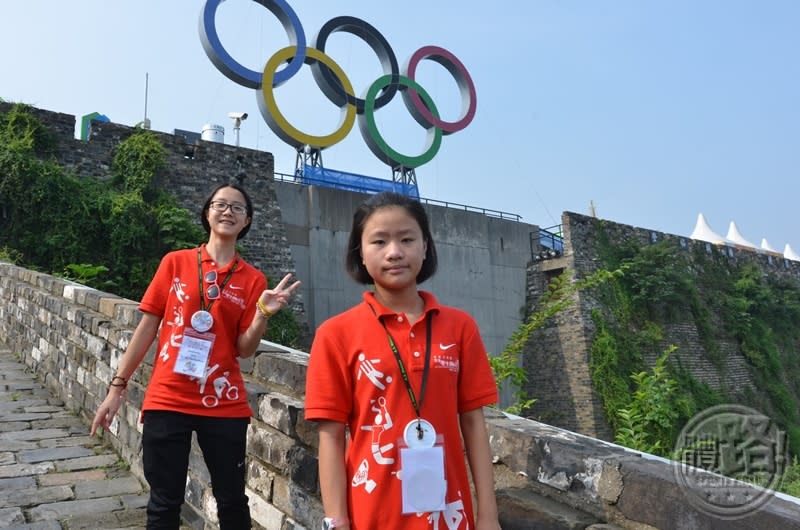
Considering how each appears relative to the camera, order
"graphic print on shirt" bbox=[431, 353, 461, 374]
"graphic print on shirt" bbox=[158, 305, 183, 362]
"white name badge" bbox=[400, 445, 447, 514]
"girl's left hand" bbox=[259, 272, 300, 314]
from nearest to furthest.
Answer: "white name badge" bbox=[400, 445, 447, 514] < "graphic print on shirt" bbox=[431, 353, 461, 374] < "girl's left hand" bbox=[259, 272, 300, 314] < "graphic print on shirt" bbox=[158, 305, 183, 362]

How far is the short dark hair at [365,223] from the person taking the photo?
1.51 metres

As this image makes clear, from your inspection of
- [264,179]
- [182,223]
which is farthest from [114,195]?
[264,179]

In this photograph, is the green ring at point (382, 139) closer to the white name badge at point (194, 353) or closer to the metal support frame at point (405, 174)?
the metal support frame at point (405, 174)

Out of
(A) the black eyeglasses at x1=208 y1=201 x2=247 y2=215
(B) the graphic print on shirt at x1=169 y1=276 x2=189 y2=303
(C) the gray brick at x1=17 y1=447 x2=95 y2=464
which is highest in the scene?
(A) the black eyeglasses at x1=208 y1=201 x2=247 y2=215

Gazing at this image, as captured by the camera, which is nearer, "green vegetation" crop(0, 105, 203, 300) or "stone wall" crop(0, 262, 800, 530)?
"stone wall" crop(0, 262, 800, 530)

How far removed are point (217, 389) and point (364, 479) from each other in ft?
2.89

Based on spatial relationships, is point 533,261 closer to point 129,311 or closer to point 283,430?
point 129,311

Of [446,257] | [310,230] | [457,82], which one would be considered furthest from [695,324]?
[310,230]

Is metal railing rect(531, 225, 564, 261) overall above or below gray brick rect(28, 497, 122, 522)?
above

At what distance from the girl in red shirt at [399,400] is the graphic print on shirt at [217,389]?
0.73 m

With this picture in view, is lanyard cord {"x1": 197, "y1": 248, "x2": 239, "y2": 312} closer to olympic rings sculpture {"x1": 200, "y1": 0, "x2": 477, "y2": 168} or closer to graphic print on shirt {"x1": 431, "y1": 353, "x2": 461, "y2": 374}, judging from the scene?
graphic print on shirt {"x1": 431, "y1": 353, "x2": 461, "y2": 374}

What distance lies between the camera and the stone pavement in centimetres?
281

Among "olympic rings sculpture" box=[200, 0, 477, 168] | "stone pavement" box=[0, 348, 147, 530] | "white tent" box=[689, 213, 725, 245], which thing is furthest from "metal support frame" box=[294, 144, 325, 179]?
"white tent" box=[689, 213, 725, 245]

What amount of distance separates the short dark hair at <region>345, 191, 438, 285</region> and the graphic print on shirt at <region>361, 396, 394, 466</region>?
15.7 inches
